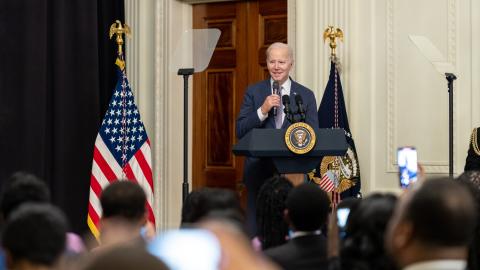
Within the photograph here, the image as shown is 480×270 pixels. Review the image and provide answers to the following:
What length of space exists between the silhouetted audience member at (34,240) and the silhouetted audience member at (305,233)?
105cm

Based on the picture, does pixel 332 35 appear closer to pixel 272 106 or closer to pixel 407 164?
pixel 272 106

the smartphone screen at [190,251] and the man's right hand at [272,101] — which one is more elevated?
the man's right hand at [272,101]

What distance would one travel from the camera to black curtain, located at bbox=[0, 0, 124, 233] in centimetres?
696

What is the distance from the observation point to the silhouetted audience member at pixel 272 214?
3.38 metres

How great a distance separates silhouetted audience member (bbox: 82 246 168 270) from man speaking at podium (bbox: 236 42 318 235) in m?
3.95

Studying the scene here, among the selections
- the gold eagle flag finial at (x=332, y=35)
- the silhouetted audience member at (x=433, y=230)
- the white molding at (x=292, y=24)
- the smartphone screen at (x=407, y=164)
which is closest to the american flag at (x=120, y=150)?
the white molding at (x=292, y=24)

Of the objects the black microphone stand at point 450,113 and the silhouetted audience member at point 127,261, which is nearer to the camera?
the silhouetted audience member at point 127,261

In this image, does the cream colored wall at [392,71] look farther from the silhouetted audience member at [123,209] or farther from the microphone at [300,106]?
the silhouetted audience member at [123,209]

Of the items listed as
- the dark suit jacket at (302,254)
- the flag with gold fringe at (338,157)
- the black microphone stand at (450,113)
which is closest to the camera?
the dark suit jacket at (302,254)

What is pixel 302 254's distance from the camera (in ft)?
9.55

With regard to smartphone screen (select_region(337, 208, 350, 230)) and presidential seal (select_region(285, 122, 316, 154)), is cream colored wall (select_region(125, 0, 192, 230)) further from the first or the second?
smartphone screen (select_region(337, 208, 350, 230))

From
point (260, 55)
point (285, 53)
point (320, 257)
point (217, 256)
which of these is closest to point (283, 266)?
point (320, 257)

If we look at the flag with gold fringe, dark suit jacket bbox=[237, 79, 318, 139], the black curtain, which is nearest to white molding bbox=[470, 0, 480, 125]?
the flag with gold fringe

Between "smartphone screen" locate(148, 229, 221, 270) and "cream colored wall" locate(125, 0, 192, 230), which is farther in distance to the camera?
"cream colored wall" locate(125, 0, 192, 230)
